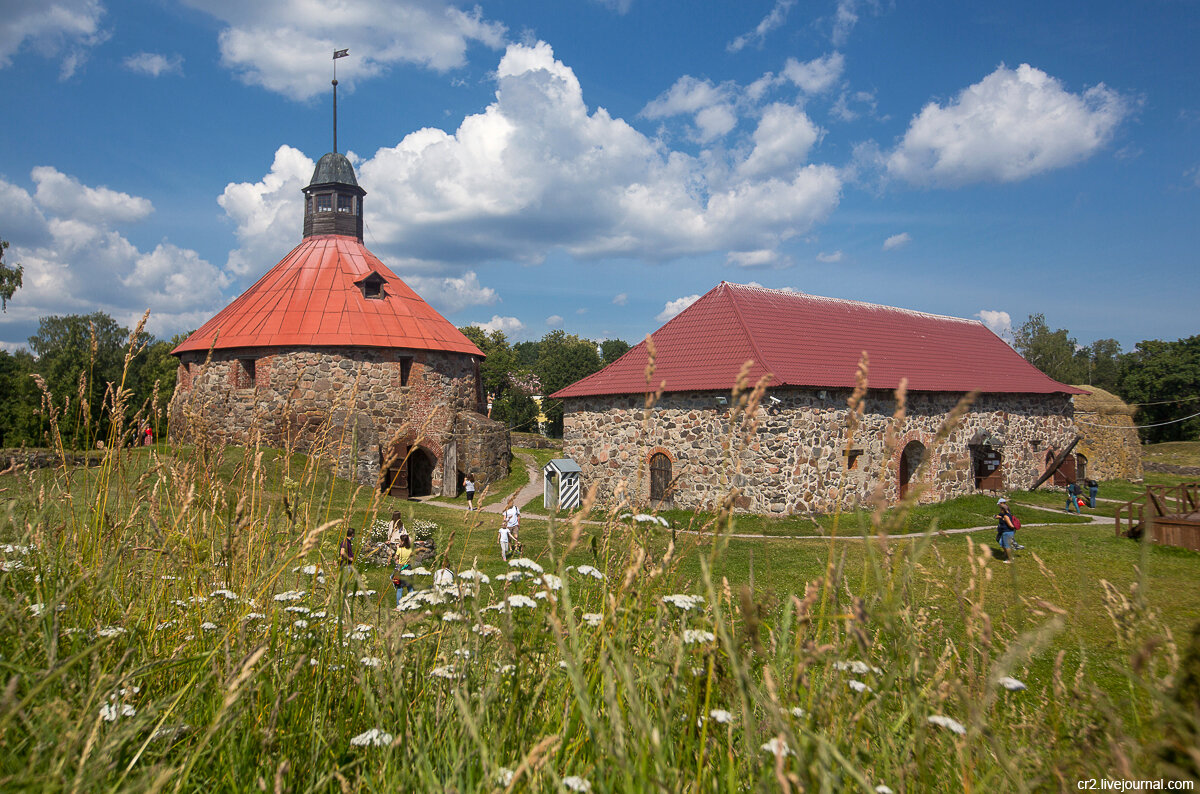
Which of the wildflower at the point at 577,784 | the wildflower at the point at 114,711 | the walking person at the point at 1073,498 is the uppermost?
the wildflower at the point at 114,711

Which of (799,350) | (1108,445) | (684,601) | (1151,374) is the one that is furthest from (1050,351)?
(684,601)

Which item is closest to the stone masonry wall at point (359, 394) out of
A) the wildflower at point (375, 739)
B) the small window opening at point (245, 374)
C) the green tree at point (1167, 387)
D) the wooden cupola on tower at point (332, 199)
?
the small window opening at point (245, 374)

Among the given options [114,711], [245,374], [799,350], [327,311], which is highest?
[327,311]

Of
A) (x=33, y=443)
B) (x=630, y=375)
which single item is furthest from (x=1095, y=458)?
(x=33, y=443)

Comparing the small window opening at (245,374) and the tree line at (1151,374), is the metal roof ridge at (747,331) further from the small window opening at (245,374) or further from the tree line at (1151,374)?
the tree line at (1151,374)

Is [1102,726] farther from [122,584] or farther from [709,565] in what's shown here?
[122,584]

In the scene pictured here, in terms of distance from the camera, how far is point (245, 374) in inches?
828

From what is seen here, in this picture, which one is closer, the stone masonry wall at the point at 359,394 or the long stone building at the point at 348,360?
the stone masonry wall at the point at 359,394

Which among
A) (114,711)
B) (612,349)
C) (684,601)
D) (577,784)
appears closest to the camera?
(577,784)

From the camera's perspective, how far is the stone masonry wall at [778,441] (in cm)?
1491

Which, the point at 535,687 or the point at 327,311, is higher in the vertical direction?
the point at 327,311

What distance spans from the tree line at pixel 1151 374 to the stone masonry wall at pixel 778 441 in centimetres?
2693

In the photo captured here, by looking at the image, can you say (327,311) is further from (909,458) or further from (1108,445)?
(1108,445)

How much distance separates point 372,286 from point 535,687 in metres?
23.0
